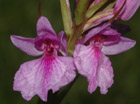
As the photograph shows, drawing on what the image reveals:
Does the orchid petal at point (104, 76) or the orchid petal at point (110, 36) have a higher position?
→ the orchid petal at point (110, 36)

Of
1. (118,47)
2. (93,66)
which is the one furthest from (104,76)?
(118,47)

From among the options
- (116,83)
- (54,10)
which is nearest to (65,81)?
(116,83)

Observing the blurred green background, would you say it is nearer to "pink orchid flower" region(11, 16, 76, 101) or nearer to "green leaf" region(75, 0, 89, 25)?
"pink orchid flower" region(11, 16, 76, 101)

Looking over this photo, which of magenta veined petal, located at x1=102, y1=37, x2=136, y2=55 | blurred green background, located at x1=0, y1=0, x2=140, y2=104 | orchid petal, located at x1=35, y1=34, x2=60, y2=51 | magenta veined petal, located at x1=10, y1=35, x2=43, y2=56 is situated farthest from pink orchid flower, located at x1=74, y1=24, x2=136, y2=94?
blurred green background, located at x1=0, y1=0, x2=140, y2=104

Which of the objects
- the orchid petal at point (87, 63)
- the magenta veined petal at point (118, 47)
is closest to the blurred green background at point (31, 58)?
the magenta veined petal at point (118, 47)

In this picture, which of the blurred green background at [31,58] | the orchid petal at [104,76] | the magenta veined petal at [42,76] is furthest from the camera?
the blurred green background at [31,58]

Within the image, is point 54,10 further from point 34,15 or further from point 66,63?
point 66,63

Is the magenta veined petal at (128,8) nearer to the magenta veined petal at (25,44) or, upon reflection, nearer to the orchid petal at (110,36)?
the orchid petal at (110,36)
